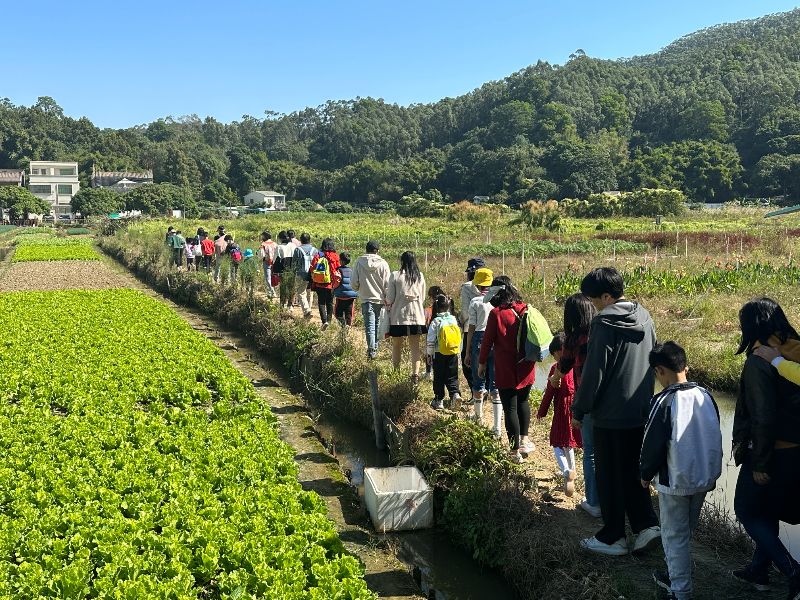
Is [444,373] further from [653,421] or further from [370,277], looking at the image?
[653,421]

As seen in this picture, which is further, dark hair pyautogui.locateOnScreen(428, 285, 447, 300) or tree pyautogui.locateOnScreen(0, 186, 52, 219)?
tree pyautogui.locateOnScreen(0, 186, 52, 219)

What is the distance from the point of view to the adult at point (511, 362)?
6465 millimetres

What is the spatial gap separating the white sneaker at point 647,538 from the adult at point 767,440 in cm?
70

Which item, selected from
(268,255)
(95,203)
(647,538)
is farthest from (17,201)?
(647,538)

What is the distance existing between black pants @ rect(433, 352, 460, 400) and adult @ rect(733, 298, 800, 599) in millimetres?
4109

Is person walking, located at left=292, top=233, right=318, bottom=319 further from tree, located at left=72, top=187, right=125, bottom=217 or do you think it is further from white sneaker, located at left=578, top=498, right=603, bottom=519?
tree, located at left=72, top=187, right=125, bottom=217

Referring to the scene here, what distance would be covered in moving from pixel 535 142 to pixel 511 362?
87.4 m

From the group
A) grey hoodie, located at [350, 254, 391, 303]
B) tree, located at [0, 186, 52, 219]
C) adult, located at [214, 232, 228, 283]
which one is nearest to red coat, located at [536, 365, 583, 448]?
grey hoodie, located at [350, 254, 391, 303]

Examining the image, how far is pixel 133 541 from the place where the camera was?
5.00m

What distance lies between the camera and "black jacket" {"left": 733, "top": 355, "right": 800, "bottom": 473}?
163 inches

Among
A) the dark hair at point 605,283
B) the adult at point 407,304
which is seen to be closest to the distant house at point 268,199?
the adult at point 407,304

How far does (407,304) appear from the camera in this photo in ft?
29.8

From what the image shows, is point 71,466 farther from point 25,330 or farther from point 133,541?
point 25,330

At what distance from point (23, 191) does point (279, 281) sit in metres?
68.6
